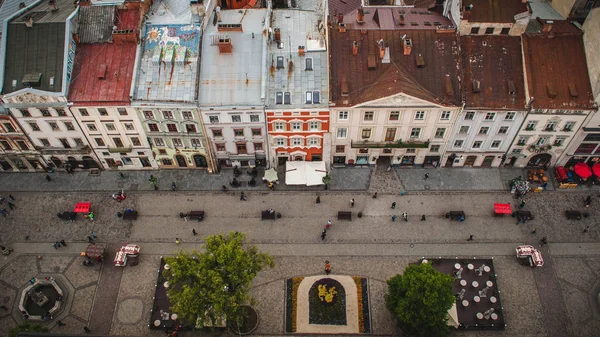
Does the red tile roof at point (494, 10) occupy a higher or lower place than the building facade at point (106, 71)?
higher

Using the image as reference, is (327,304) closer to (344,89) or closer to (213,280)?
(213,280)

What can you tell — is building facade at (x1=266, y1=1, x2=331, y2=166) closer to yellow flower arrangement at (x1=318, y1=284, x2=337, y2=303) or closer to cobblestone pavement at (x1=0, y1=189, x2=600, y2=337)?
cobblestone pavement at (x1=0, y1=189, x2=600, y2=337)

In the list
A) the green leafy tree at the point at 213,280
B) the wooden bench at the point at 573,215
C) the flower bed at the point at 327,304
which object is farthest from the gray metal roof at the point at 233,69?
the wooden bench at the point at 573,215

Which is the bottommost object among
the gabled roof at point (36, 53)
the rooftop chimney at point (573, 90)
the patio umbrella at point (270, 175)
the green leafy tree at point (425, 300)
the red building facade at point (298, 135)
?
the green leafy tree at point (425, 300)

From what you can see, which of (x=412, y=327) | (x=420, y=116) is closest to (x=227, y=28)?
(x=420, y=116)

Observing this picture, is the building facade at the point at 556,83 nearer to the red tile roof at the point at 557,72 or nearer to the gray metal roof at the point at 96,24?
the red tile roof at the point at 557,72
